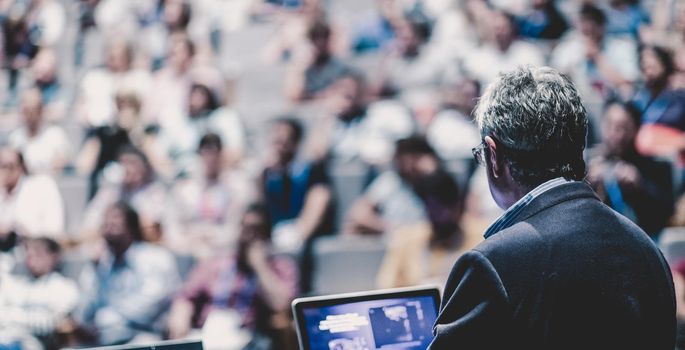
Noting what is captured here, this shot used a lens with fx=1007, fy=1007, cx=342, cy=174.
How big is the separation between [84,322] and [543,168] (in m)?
4.32

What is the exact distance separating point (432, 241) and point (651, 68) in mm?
1548

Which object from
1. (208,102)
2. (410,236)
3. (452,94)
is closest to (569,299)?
(410,236)

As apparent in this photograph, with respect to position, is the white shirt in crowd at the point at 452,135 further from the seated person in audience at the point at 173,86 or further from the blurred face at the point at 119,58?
the blurred face at the point at 119,58

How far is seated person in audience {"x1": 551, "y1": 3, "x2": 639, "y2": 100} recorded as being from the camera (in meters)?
5.88

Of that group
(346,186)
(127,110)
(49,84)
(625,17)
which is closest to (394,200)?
(346,186)

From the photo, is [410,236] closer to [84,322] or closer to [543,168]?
[84,322]

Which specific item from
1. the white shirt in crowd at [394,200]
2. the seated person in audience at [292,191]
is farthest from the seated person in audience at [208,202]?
the white shirt in crowd at [394,200]

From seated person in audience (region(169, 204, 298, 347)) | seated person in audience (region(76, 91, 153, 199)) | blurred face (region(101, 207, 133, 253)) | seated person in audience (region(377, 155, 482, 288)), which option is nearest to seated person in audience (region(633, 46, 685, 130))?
seated person in audience (region(377, 155, 482, 288))

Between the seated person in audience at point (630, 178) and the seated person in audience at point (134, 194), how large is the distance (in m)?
2.60

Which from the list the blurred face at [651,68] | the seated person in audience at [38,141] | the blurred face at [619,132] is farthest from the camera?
the seated person in audience at [38,141]

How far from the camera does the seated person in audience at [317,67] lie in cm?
653

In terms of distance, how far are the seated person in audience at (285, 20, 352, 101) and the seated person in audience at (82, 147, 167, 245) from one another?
3.76ft

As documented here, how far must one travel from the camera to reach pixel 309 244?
17.5 feet

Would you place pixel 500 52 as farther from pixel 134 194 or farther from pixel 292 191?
pixel 134 194
